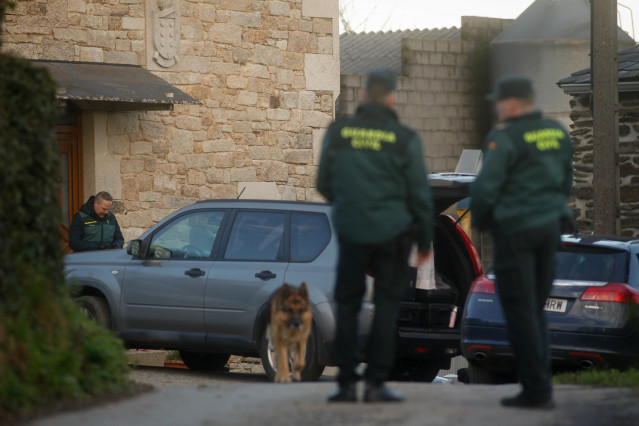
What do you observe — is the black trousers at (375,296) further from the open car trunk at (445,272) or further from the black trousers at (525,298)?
the open car trunk at (445,272)

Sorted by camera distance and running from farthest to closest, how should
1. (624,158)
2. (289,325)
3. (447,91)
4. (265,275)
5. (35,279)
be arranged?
1. (447,91)
2. (624,158)
3. (265,275)
4. (289,325)
5. (35,279)

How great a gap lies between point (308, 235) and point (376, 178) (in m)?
4.04

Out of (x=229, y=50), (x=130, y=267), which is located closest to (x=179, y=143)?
(x=229, y=50)

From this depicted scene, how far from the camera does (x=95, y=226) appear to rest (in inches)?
512

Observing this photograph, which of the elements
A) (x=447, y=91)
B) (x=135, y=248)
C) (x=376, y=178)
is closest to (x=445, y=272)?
(x=135, y=248)

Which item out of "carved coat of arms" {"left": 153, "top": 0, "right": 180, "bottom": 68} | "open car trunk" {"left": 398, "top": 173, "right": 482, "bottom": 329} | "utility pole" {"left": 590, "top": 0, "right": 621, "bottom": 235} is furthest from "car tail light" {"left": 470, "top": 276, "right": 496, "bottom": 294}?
"carved coat of arms" {"left": 153, "top": 0, "right": 180, "bottom": 68}

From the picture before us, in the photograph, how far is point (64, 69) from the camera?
14844mm

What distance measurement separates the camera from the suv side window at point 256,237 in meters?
10.1

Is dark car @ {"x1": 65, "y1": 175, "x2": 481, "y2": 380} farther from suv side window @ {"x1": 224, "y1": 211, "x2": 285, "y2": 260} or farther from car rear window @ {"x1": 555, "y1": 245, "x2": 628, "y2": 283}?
car rear window @ {"x1": 555, "y1": 245, "x2": 628, "y2": 283}

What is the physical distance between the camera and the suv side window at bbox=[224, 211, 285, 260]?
1012 cm

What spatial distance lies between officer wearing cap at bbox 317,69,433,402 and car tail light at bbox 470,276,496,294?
3436 millimetres

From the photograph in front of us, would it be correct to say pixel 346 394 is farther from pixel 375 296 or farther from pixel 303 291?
pixel 303 291

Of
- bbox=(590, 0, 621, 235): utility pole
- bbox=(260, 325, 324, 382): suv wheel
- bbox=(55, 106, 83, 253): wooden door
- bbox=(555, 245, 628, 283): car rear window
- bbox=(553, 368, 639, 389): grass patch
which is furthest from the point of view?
bbox=(55, 106, 83, 253): wooden door

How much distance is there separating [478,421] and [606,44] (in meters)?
8.04
